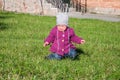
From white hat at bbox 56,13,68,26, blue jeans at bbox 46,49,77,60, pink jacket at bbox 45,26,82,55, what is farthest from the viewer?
pink jacket at bbox 45,26,82,55

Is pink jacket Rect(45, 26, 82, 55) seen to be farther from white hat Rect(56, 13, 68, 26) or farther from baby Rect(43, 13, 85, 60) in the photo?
white hat Rect(56, 13, 68, 26)

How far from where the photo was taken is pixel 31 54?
342 inches

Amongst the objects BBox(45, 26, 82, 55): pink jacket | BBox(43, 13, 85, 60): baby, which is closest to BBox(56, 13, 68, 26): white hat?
BBox(43, 13, 85, 60): baby

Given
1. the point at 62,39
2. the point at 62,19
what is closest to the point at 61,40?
the point at 62,39

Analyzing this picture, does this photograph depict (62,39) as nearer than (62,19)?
No

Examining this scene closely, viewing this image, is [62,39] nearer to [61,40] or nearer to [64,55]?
[61,40]

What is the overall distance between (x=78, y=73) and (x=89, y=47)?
3.93 metres

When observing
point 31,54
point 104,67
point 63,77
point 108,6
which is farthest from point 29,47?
point 108,6

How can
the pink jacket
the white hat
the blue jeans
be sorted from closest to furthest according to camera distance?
the blue jeans, the white hat, the pink jacket

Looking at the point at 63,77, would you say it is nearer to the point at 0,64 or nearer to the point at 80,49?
the point at 0,64

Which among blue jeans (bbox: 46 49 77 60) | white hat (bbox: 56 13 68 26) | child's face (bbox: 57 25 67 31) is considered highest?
white hat (bbox: 56 13 68 26)

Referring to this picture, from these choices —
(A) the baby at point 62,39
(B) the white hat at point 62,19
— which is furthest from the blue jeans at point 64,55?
(B) the white hat at point 62,19

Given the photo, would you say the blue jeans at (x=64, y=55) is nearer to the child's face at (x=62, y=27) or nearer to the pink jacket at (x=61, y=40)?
the pink jacket at (x=61, y=40)

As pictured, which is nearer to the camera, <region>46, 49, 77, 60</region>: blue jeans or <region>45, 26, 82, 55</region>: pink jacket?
<region>46, 49, 77, 60</region>: blue jeans
